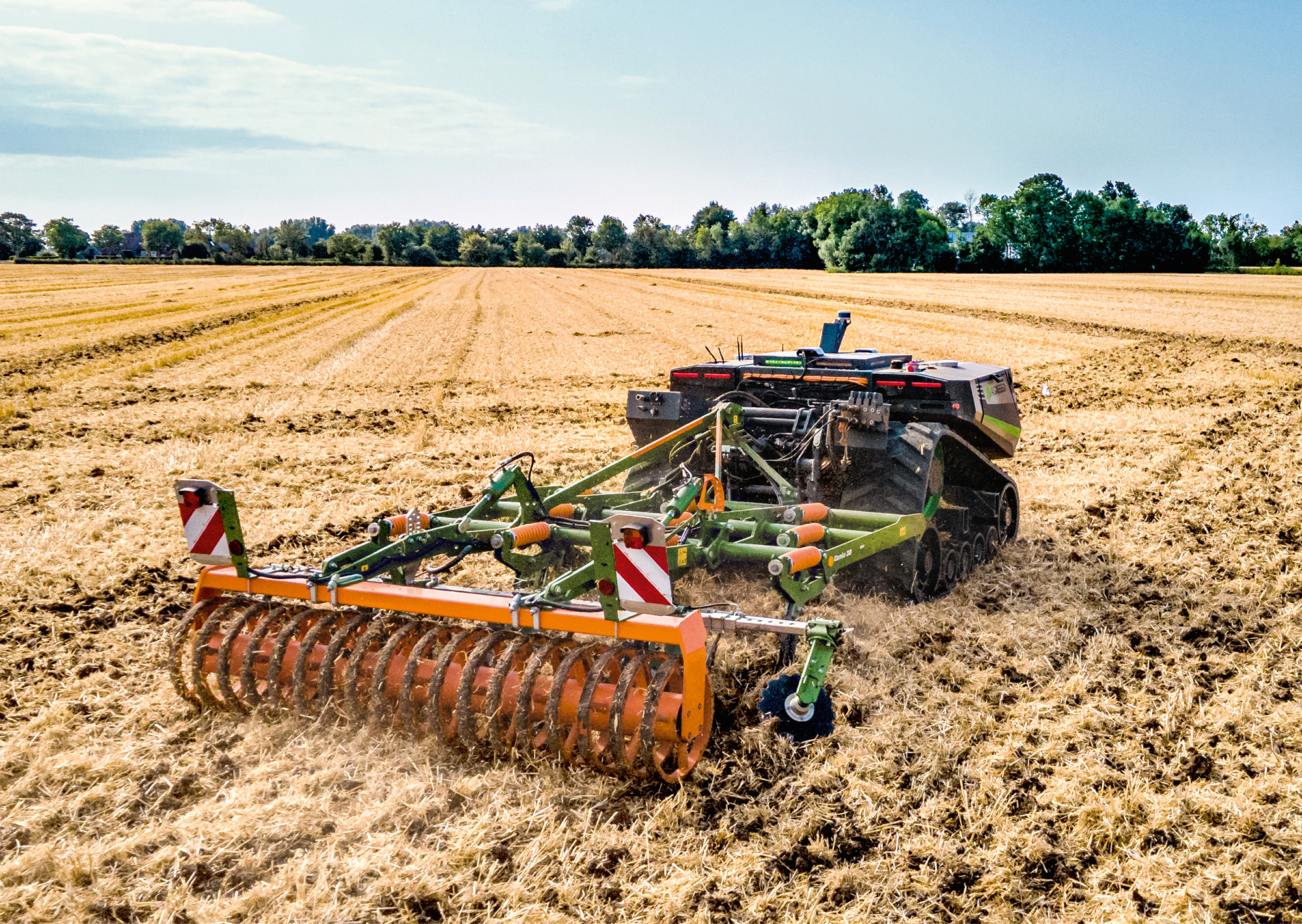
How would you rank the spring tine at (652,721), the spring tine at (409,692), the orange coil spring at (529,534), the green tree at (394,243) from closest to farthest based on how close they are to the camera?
the spring tine at (652,721) → the spring tine at (409,692) → the orange coil spring at (529,534) → the green tree at (394,243)

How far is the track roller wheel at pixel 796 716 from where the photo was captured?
145 inches

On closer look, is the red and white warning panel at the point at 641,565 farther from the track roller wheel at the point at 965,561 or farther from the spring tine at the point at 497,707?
the track roller wheel at the point at 965,561

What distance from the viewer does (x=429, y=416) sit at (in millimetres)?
12719

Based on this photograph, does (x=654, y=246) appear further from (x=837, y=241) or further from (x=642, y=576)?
(x=642, y=576)

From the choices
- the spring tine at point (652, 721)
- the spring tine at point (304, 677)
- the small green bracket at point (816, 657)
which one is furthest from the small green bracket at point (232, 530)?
the small green bracket at point (816, 657)

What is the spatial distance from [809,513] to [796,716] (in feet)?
5.23

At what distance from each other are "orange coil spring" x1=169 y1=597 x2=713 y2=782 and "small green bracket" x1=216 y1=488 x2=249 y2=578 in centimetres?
20

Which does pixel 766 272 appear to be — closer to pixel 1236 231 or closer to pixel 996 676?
pixel 1236 231

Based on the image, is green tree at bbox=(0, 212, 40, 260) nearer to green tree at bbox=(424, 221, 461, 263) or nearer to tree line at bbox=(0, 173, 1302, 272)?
tree line at bbox=(0, 173, 1302, 272)

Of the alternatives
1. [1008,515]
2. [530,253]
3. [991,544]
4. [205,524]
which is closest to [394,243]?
[530,253]

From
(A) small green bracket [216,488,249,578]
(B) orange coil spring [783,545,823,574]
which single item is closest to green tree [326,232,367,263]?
(A) small green bracket [216,488,249,578]

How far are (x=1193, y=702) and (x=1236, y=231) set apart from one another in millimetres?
64658

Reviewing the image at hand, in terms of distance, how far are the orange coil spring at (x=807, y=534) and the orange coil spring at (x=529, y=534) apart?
1305 mm

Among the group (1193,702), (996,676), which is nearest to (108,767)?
(996,676)
